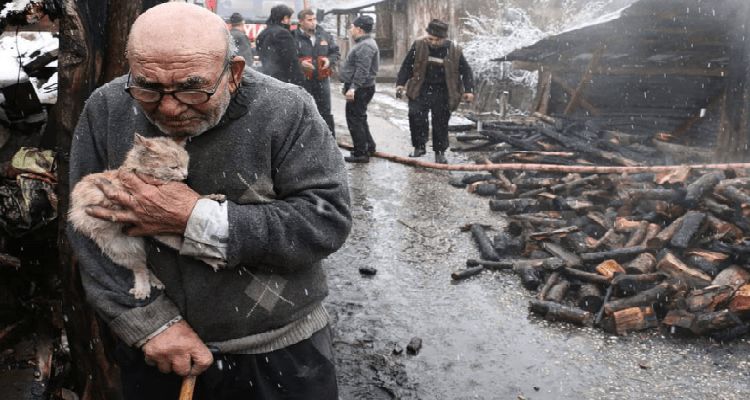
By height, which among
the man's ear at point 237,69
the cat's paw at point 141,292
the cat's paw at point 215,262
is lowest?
the cat's paw at point 141,292

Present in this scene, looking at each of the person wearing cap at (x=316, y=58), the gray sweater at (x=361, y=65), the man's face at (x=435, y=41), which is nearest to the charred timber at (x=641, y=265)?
the man's face at (x=435, y=41)

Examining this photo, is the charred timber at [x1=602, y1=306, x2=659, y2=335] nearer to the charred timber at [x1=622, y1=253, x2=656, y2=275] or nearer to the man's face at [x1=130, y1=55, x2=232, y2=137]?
the charred timber at [x1=622, y1=253, x2=656, y2=275]

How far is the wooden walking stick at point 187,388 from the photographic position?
2.02 metres

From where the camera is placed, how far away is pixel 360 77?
10.6m

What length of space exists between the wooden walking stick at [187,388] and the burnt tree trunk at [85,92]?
4.43ft

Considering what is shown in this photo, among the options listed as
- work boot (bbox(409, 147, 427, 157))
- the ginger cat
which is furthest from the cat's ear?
work boot (bbox(409, 147, 427, 157))

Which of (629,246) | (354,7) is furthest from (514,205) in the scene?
(354,7)

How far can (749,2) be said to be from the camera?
29.2ft

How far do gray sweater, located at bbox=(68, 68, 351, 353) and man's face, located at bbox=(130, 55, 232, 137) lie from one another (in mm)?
64

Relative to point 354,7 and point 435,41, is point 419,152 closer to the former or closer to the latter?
point 435,41

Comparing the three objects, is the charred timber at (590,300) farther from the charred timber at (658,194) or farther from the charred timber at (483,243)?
the charred timber at (658,194)

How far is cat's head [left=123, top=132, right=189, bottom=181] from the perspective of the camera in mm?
1850

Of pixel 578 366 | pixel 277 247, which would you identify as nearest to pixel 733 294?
pixel 578 366

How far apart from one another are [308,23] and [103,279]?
32.8 feet
